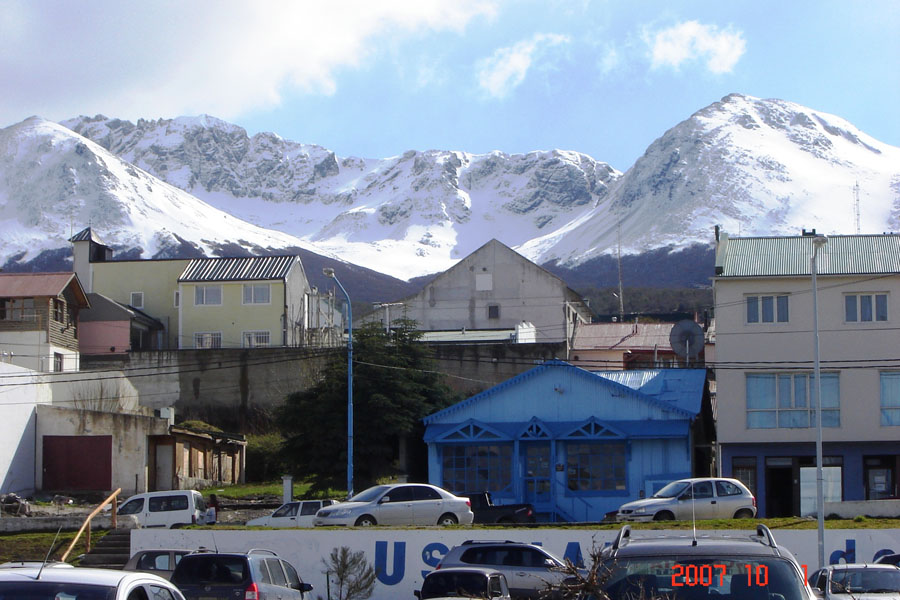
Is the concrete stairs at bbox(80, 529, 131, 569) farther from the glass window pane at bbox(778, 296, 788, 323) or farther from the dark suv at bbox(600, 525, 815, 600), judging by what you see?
A: the glass window pane at bbox(778, 296, 788, 323)

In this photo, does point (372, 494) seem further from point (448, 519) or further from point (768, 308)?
point (768, 308)

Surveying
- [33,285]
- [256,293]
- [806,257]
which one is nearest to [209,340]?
[256,293]

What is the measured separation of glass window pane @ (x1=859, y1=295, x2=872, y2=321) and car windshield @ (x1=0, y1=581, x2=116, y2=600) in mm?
40752

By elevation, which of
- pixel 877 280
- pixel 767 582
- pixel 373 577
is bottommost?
pixel 373 577

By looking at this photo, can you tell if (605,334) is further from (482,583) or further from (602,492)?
(482,583)

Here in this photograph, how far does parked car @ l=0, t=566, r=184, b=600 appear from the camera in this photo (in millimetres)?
9008

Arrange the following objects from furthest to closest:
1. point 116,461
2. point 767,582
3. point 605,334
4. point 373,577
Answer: point 605,334, point 116,461, point 373,577, point 767,582

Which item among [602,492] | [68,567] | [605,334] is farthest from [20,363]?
[68,567]

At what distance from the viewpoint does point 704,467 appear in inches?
2000

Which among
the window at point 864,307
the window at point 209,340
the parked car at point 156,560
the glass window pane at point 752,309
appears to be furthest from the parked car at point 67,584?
the window at point 209,340

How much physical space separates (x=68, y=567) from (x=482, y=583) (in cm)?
1139

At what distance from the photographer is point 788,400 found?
45.3m

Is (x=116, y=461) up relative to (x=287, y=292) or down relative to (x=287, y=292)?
down

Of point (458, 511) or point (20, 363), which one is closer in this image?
point (458, 511)
